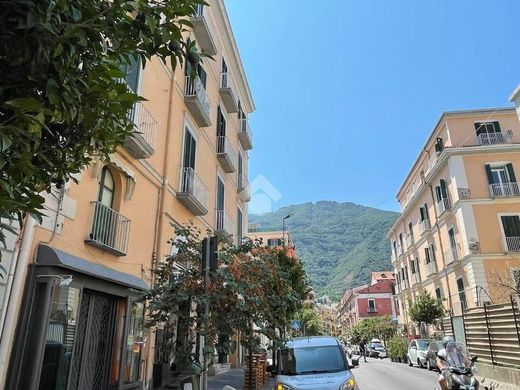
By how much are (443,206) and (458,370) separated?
24.0 meters

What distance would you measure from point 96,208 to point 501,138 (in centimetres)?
2834

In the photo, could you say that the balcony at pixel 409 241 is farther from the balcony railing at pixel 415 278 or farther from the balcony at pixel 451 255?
the balcony at pixel 451 255

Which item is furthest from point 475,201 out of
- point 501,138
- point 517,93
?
point 517,93

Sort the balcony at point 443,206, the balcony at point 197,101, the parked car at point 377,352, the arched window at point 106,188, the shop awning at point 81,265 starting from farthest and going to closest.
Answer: the parked car at point 377,352 → the balcony at point 443,206 → the balcony at point 197,101 → the arched window at point 106,188 → the shop awning at point 81,265

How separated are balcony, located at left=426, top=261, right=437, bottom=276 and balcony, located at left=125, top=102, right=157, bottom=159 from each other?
2822 centimetres

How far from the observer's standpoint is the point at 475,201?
27203mm

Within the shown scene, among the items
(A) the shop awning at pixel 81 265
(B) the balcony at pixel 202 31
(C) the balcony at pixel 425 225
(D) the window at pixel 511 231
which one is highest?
(B) the balcony at pixel 202 31

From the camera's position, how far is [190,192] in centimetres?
1347

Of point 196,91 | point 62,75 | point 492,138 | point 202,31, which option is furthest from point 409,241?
point 62,75

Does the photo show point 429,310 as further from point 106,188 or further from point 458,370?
point 106,188

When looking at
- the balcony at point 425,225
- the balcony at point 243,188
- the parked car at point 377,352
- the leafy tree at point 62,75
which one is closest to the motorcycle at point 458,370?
the leafy tree at point 62,75

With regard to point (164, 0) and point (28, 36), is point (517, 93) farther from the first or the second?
point (28, 36)

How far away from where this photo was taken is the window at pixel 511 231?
26.2 metres

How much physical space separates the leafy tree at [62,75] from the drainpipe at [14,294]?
4.47m
